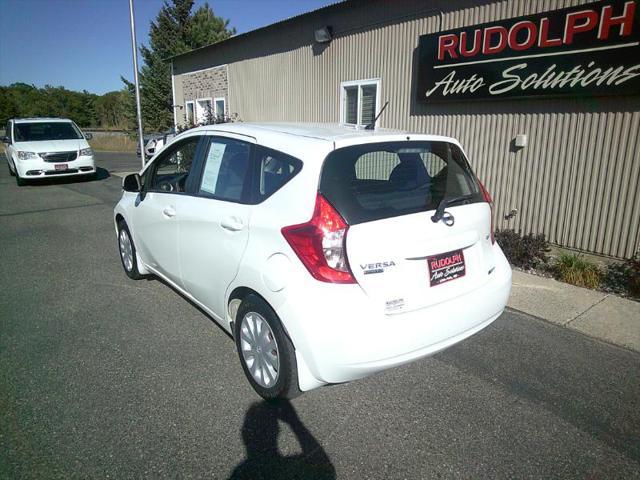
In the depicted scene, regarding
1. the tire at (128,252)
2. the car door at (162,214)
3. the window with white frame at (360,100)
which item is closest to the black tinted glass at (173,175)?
the car door at (162,214)

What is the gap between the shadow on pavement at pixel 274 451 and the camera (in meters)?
2.28

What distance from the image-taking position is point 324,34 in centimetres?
1002

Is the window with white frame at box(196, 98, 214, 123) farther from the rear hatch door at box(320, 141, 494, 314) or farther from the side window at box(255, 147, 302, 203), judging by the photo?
the rear hatch door at box(320, 141, 494, 314)

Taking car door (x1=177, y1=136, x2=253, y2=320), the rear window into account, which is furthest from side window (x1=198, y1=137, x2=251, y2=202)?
the rear window

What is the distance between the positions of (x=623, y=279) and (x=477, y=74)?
3.78 meters

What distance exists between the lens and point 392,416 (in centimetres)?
274

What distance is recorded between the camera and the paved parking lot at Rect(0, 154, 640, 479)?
2346 millimetres

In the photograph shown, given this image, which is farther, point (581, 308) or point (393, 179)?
point (581, 308)

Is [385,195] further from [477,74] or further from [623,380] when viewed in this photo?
[477,74]

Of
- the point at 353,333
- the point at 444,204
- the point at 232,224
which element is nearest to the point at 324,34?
the point at 232,224

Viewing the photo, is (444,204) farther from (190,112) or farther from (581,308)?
(190,112)

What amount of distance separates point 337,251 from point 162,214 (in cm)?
220

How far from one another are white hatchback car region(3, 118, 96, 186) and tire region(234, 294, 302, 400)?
38.9ft

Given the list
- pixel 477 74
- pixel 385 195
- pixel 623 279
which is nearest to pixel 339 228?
pixel 385 195
